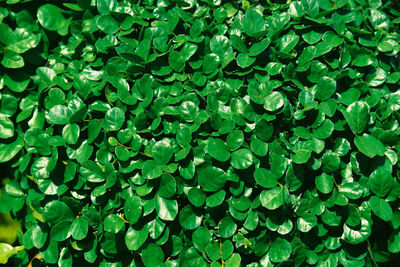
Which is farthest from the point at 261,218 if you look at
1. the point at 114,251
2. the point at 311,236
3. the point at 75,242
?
the point at 75,242

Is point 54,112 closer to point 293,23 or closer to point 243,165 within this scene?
point 243,165

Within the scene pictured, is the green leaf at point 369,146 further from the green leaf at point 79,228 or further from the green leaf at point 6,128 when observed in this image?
the green leaf at point 6,128

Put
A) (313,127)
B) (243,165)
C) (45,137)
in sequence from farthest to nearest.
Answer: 1. (45,137)
2. (313,127)
3. (243,165)

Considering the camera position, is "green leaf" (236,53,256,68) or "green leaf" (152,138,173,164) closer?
"green leaf" (152,138,173,164)

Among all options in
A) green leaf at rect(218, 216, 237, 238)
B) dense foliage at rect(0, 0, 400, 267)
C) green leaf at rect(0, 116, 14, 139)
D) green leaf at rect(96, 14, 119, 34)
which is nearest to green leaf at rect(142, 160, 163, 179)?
dense foliage at rect(0, 0, 400, 267)

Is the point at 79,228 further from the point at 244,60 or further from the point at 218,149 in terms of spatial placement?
the point at 244,60

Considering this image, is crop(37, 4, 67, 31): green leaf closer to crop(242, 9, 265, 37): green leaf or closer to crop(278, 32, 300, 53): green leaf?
crop(242, 9, 265, 37): green leaf
